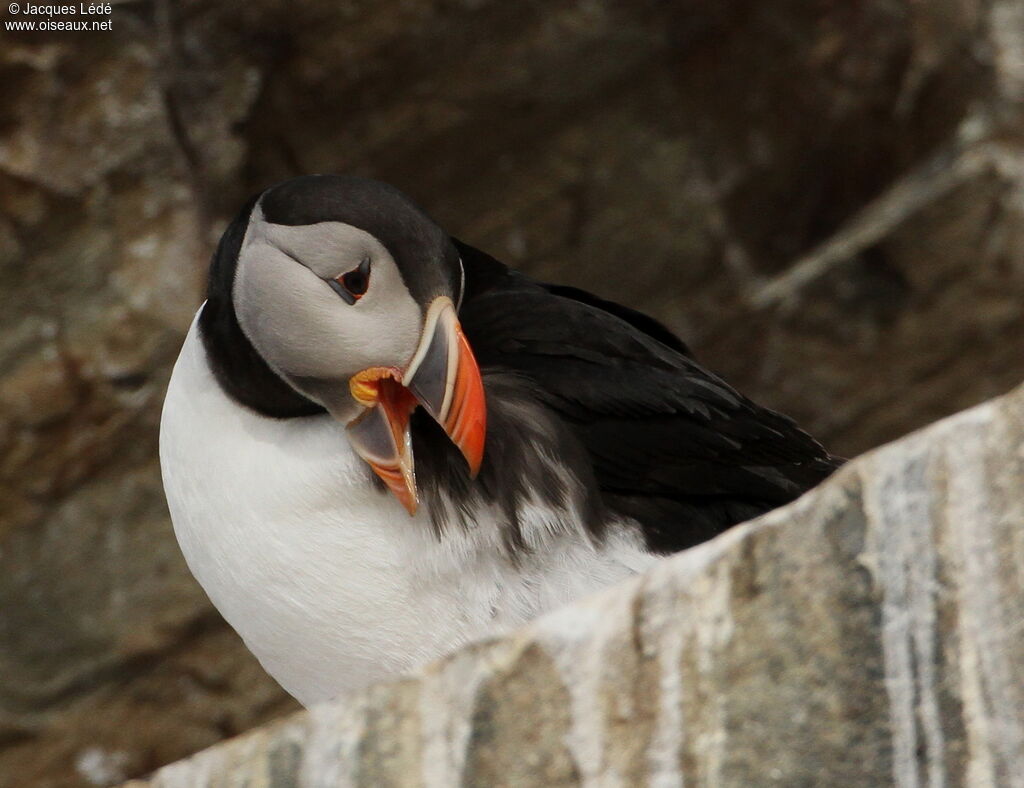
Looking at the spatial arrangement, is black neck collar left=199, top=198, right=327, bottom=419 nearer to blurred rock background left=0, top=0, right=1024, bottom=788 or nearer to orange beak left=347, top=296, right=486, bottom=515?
orange beak left=347, top=296, right=486, bottom=515

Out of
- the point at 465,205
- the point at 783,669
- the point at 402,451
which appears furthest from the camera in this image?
the point at 465,205

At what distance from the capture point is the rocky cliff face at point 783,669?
171 cm

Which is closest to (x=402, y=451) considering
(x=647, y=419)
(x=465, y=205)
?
(x=647, y=419)

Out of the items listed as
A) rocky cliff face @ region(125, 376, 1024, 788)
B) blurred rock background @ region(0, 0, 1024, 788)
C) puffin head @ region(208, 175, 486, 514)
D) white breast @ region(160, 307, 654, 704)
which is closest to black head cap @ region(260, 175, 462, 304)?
puffin head @ region(208, 175, 486, 514)

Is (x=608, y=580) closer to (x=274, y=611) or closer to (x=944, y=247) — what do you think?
(x=274, y=611)

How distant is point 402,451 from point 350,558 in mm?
216

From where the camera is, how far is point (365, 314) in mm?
2701

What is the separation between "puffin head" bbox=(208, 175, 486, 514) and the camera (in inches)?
104

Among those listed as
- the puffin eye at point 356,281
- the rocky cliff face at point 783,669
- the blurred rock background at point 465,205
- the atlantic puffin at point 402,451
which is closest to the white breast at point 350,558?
the atlantic puffin at point 402,451

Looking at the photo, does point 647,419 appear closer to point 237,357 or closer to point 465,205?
point 237,357

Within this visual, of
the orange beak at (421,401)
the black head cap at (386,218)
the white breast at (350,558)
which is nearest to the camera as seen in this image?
the orange beak at (421,401)

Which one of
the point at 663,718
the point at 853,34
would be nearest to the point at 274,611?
the point at 663,718

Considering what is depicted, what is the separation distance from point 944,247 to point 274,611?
2909 mm

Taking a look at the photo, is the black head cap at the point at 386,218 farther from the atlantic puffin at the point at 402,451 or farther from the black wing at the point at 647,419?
the black wing at the point at 647,419
